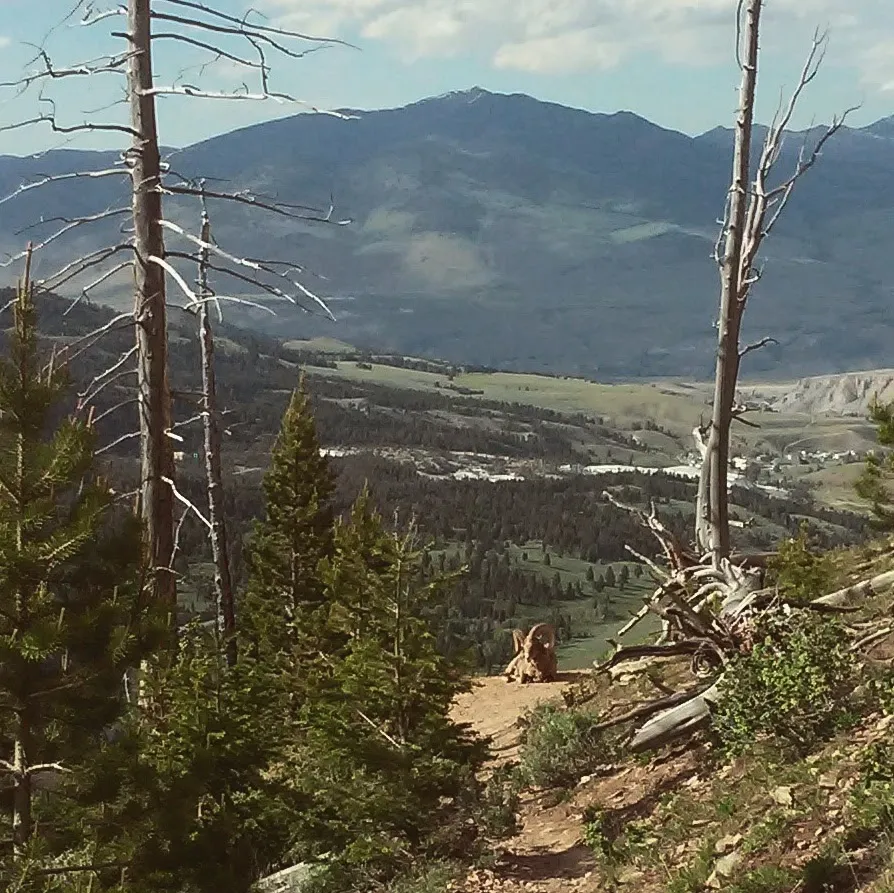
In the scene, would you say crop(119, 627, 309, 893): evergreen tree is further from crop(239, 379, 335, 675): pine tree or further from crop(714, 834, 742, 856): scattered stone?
crop(239, 379, 335, 675): pine tree

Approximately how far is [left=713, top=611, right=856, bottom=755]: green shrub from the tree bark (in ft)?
16.1

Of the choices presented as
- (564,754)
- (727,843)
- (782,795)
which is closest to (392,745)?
(564,754)

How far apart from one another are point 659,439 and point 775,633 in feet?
529

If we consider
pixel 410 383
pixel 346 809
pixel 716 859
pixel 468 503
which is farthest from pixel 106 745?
pixel 410 383

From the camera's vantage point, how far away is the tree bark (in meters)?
12.1

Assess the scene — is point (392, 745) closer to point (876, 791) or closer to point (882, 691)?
point (882, 691)

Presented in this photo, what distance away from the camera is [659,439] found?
166000 mm

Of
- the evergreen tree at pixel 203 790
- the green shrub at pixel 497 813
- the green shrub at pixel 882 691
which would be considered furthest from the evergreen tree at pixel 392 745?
the green shrub at pixel 882 691

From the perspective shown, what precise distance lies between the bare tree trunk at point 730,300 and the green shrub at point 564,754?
3.47 m

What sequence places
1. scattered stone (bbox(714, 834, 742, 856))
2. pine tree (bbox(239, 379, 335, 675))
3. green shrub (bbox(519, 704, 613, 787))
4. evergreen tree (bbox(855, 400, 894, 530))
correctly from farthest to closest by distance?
pine tree (bbox(239, 379, 335, 675)), evergreen tree (bbox(855, 400, 894, 530)), green shrub (bbox(519, 704, 613, 787)), scattered stone (bbox(714, 834, 742, 856))

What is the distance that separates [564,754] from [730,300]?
18.5 ft

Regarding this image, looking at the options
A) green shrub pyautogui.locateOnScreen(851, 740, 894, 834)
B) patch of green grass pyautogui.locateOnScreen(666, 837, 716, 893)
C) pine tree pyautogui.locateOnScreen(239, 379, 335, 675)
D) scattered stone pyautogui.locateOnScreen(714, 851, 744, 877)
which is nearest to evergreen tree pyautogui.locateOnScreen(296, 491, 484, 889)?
patch of green grass pyautogui.locateOnScreen(666, 837, 716, 893)

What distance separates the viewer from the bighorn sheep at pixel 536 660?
18.8m

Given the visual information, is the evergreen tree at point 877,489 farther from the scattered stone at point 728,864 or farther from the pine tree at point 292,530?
the scattered stone at point 728,864
